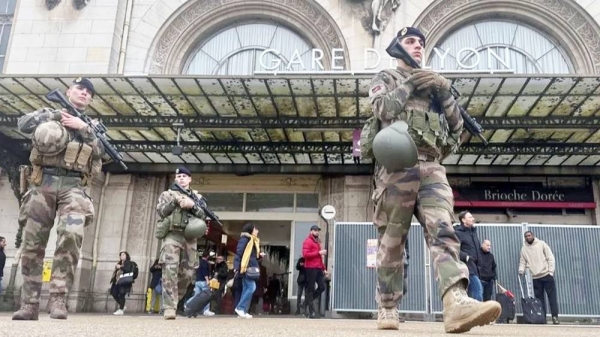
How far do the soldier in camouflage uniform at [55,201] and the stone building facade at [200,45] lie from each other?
31.6 ft

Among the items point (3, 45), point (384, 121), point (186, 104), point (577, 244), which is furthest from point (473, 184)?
point (3, 45)

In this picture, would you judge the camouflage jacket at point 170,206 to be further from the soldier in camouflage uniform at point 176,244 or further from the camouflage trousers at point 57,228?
the camouflage trousers at point 57,228

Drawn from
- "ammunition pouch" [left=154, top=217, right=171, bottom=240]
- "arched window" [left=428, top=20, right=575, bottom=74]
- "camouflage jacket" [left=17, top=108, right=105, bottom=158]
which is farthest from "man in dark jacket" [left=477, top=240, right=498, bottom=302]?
"camouflage jacket" [left=17, top=108, right=105, bottom=158]

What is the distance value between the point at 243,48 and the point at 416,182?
1262cm

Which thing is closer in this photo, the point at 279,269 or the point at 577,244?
the point at 577,244

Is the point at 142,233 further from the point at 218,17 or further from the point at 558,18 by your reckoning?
the point at 558,18

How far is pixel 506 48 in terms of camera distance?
1498 cm

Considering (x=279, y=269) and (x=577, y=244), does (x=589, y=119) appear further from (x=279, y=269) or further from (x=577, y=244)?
(x=279, y=269)

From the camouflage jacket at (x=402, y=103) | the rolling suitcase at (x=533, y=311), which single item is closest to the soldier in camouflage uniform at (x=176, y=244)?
the camouflage jacket at (x=402, y=103)

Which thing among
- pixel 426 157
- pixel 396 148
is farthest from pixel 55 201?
pixel 426 157

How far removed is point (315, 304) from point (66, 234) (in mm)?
8147

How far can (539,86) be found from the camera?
1034cm

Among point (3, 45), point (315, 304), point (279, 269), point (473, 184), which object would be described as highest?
point (3, 45)

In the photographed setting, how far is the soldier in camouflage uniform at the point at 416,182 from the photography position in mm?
3633
